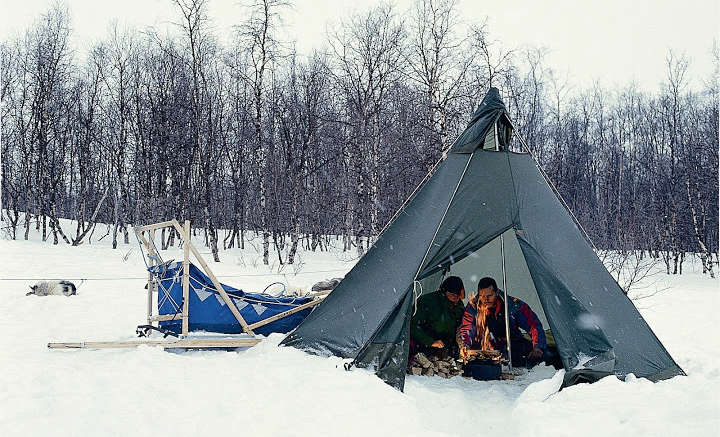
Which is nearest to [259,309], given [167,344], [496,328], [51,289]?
[167,344]

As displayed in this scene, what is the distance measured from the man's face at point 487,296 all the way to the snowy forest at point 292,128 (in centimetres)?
799

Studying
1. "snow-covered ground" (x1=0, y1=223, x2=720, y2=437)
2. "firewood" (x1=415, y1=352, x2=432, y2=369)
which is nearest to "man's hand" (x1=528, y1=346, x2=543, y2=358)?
"snow-covered ground" (x1=0, y1=223, x2=720, y2=437)

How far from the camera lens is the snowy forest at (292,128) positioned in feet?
49.8

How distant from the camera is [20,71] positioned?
2038 centimetres

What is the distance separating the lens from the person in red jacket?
5477 mm

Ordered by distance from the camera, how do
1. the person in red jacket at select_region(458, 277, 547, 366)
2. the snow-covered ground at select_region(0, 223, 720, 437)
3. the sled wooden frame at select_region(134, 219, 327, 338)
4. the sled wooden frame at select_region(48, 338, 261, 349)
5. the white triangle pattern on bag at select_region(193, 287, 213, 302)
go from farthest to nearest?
the white triangle pattern on bag at select_region(193, 287, 213, 302) → the person in red jacket at select_region(458, 277, 547, 366) → the sled wooden frame at select_region(134, 219, 327, 338) → the sled wooden frame at select_region(48, 338, 261, 349) → the snow-covered ground at select_region(0, 223, 720, 437)

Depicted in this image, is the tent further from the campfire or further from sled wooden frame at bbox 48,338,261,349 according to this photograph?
the campfire

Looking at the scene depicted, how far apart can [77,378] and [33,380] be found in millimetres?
325

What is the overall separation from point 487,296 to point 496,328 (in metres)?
0.40

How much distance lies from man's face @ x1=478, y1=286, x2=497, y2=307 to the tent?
2.26 feet

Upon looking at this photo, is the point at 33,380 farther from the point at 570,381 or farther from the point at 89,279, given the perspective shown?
the point at 89,279

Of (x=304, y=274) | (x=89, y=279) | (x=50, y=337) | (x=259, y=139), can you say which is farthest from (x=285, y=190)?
(x=50, y=337)

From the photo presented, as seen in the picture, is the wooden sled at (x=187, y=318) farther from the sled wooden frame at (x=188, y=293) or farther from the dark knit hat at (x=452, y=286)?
the dark knit hat at (x=452, y=286)

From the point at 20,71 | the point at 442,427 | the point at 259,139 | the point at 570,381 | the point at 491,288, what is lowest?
the point at 442,427
